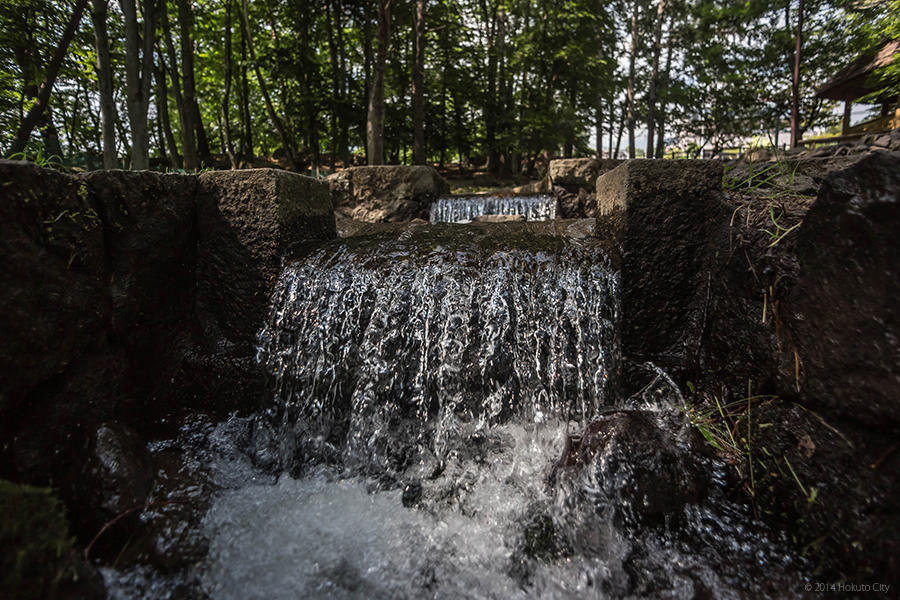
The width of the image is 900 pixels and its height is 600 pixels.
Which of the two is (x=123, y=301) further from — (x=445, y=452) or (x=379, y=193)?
(x=379, y=193)

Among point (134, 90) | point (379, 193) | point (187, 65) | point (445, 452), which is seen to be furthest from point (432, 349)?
point (187, 65)

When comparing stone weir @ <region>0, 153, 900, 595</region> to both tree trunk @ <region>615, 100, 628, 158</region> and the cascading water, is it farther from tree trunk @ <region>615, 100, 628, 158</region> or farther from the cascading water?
tree trunk @ <region>615, 100, 628, 158</region>

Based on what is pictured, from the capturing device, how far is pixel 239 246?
296 centimetres

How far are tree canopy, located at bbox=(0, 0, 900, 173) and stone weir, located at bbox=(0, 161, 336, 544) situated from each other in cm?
603

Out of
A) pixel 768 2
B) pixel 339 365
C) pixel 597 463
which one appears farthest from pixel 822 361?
pixel 768 2

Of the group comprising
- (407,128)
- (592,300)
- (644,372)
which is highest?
(407,128)

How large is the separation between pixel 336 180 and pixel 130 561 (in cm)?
568

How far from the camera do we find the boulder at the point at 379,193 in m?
6.34

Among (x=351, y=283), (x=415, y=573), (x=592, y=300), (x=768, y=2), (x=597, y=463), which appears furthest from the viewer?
(x=768, y=2)

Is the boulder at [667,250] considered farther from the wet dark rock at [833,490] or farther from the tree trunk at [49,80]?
the tree trunk at [49,80]

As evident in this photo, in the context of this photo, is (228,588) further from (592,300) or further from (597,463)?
(592,300)

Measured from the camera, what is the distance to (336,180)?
21.2 feet

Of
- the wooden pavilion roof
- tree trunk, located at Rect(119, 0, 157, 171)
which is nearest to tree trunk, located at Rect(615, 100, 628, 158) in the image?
the wooden pavilion roof

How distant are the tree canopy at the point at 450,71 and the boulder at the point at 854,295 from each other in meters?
7.93
